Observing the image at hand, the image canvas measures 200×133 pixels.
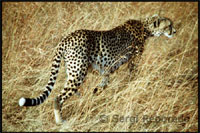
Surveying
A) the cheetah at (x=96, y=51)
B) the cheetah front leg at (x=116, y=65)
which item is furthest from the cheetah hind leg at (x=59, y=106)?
the cheetah front leg at (x=116, y=65)

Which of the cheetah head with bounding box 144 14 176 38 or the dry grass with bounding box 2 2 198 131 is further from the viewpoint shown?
the cheetah head with bounding box 144 14 176 38

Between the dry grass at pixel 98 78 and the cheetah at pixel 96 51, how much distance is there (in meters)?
0.21

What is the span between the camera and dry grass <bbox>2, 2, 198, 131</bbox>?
3.21 metres

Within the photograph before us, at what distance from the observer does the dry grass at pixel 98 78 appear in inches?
126

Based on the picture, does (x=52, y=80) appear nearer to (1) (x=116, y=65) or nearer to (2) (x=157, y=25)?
(1) (x=116, y=65)

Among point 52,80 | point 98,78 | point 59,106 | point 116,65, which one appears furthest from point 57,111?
point 116,65

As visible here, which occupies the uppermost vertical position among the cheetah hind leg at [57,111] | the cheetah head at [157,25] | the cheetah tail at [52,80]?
the cheetah head at [157,25]

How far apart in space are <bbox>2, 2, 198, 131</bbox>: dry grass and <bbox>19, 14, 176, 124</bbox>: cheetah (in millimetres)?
205

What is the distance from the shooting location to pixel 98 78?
3740 millimetres

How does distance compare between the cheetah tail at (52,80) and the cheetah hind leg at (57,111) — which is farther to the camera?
the cheetah hind leg at (57,111)

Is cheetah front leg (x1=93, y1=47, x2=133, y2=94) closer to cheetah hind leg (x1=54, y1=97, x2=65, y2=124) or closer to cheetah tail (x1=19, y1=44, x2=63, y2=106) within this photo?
cheetah tail (x1=19, y1=44, x2=63, y2=106)

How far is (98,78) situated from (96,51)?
0.42 metres

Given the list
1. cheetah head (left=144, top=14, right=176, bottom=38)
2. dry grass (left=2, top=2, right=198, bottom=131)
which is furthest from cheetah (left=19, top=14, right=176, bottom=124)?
dry grass (left=2, top=2, right=198, bottom=131)

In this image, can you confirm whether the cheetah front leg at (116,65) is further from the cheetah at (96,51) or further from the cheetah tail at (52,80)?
the cheetah tail at (52,80)
